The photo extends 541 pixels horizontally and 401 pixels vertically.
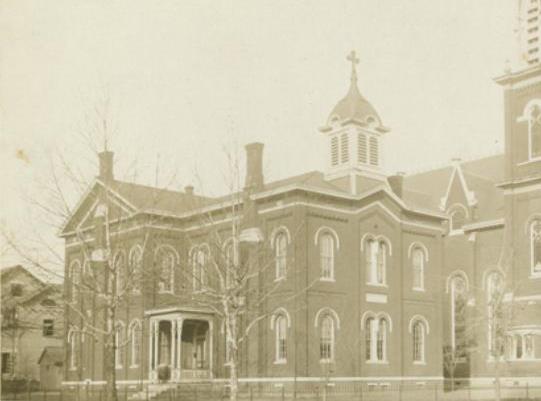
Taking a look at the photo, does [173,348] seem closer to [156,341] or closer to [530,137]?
[156,341]

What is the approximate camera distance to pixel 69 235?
45.1m

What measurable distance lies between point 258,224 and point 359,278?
4909 millimetres

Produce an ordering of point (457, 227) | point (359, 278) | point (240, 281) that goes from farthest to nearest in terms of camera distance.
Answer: point (457, 227)
point (359, 278)
point (240, 281)

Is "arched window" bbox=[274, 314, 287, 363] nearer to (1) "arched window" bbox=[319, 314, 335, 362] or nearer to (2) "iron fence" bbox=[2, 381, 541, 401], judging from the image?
(2) "iron fence" bbox=[2, 381, 541, 401]

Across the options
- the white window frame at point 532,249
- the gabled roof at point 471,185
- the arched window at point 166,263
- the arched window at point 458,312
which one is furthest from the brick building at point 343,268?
the arched window at point 458,312

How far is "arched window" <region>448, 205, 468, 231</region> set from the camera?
157 ft

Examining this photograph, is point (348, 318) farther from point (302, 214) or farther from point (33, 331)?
point (33, 331)

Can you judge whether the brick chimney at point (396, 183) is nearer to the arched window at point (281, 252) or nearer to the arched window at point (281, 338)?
the arched window at point (281, 252)

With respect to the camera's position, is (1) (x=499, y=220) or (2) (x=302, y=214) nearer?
(2) (x=302, y=214)

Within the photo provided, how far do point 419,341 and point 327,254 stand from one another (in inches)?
284

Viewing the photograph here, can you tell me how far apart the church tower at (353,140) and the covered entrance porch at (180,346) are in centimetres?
889

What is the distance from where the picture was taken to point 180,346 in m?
39.1

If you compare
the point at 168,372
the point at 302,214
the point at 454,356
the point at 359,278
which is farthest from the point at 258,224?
the point at 454,356

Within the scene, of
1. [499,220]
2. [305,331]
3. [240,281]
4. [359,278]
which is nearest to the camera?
[240,281]
